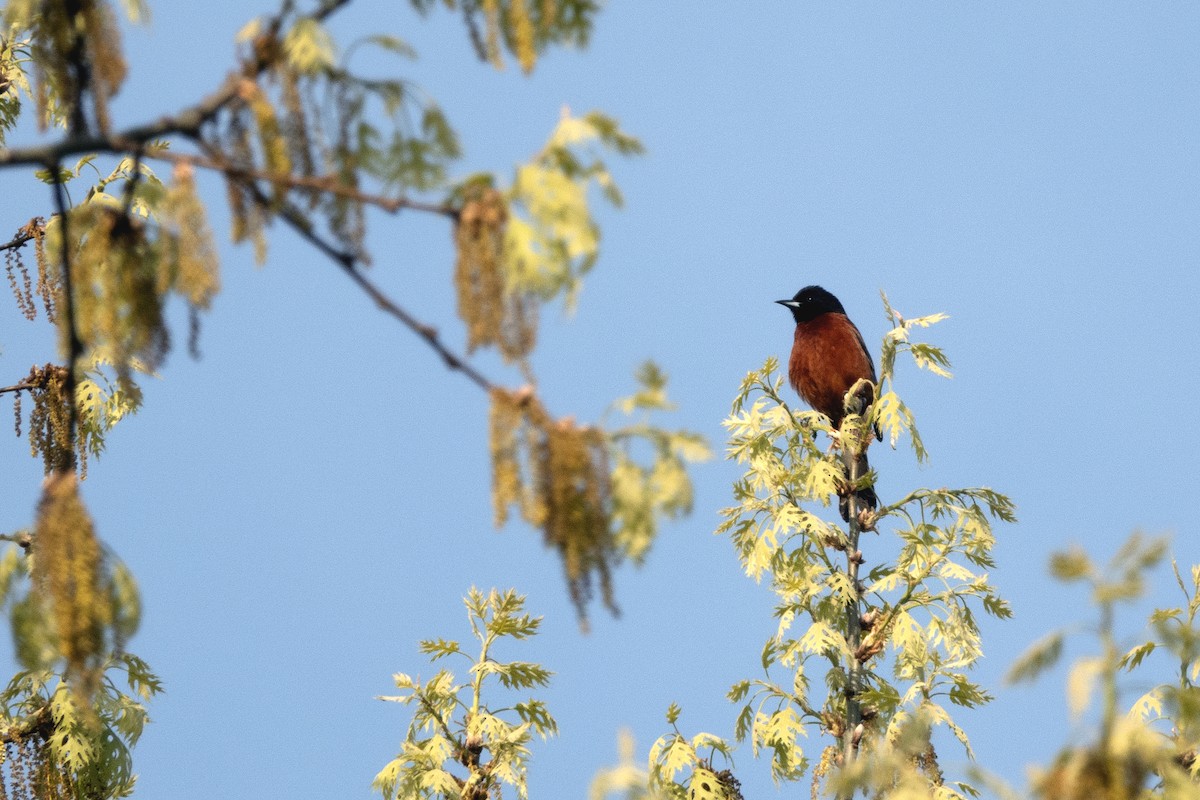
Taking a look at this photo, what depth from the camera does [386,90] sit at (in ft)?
9.89

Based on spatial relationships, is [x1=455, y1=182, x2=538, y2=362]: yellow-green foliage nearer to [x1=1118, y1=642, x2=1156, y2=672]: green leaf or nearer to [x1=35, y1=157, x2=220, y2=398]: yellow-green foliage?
[x1=35, y1=157, x2=220, y2=398]: yellow-green foliage

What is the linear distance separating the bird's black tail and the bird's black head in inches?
129

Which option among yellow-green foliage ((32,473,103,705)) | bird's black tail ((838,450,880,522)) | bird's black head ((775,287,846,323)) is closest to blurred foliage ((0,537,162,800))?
yellow-green foliage ((32,473,103,705))

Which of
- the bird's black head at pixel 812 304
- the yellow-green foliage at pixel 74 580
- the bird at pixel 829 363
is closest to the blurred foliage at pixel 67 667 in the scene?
the yellow-green foliage at pixel 74 580

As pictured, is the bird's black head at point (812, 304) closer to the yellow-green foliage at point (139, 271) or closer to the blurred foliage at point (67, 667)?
the blurred foliage at point (67, 667)

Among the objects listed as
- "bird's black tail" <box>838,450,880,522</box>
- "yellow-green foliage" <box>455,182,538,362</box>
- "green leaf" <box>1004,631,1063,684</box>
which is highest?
"bird's black tail" <box>838,450,880,522</box>

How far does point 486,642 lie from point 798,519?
1.77 m

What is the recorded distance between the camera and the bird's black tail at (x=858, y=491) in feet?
25.5

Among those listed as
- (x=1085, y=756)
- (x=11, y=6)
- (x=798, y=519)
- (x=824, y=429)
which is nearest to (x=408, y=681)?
(x=798, y=519)

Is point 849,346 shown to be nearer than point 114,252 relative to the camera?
No

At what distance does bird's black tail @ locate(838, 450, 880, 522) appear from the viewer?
25.5ft

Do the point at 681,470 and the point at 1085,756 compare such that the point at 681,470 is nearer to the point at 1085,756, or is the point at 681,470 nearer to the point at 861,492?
the point at 1085,756

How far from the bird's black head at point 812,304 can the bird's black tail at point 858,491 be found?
129 inches

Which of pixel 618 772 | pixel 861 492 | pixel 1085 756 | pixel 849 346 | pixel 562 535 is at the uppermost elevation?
pixel 849 346
